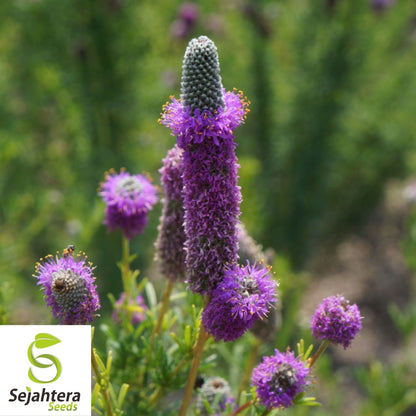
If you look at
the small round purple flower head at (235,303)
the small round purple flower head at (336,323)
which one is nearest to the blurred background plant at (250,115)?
the small round purple flower head at (336,323)

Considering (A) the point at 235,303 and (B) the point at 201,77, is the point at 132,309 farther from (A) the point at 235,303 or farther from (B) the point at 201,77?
(B) the point at 201,77

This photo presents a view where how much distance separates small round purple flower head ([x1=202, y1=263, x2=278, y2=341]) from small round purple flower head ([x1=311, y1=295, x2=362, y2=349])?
192mm

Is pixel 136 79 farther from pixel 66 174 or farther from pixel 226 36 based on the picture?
pixel 226 36

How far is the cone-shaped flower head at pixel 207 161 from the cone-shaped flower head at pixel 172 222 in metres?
0.17

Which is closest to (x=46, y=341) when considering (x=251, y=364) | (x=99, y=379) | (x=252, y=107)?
(x=99, y=379)

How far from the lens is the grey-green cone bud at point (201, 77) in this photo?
1024 millimetres

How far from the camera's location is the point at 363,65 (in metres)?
4.13

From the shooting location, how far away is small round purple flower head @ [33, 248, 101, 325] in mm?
1089

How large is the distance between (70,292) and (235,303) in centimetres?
36

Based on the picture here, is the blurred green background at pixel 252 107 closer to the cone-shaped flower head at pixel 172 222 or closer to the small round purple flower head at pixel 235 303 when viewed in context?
the cone-shaped flower head at pixel 172 222

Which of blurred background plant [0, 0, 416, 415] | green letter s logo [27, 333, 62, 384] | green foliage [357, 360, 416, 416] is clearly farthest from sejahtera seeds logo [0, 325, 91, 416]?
blurred background plant [0, 0, 416, 415]

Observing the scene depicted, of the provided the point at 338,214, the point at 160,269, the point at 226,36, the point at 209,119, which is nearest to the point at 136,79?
the point at 226,36

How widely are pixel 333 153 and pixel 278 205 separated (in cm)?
65

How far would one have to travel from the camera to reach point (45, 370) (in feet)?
3.88
